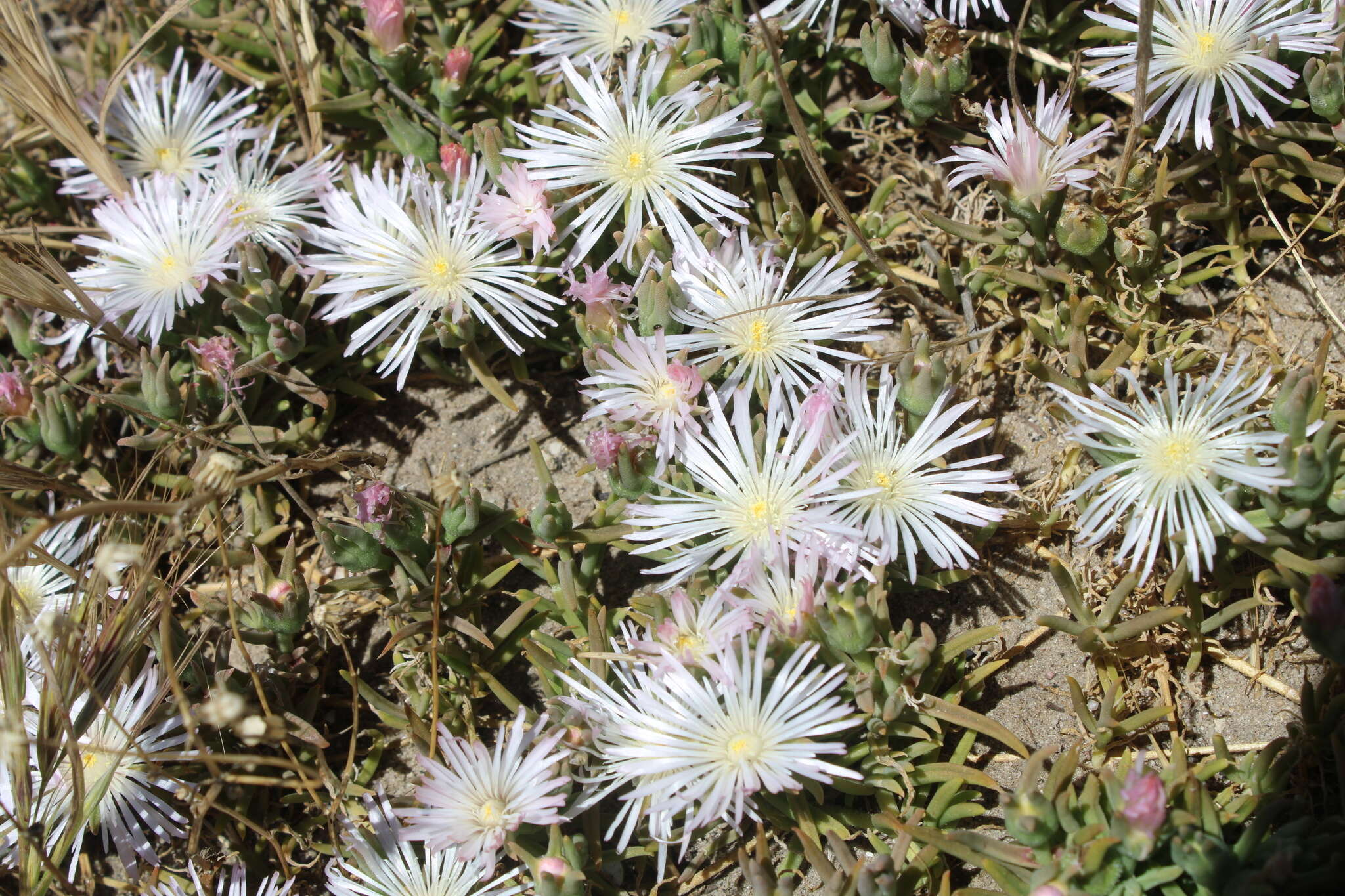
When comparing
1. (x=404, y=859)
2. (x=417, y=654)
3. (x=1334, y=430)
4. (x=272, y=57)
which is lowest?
(x=404, y=859)

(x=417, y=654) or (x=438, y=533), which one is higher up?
(x=438, y=533)

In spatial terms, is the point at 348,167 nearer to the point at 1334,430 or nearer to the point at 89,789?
the point at 89,789

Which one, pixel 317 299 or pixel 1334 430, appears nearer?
pixel 1334 430

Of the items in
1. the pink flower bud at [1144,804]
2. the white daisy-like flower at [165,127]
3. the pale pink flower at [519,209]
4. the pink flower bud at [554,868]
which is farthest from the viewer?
the white daisy-like flower at [165,127]

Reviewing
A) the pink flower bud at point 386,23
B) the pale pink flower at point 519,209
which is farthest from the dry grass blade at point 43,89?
the pale pink flower at point 519,209

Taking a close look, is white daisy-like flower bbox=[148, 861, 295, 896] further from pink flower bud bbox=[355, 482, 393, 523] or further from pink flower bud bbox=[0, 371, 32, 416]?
pink flower bud bbox=[0, 371, 32, 416]

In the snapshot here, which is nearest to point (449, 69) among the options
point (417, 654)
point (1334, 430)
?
point (417, 654)

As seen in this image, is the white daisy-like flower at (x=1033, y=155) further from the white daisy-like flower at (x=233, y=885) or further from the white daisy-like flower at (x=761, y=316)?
the white daisy-like flower at (x=233, y=885)
